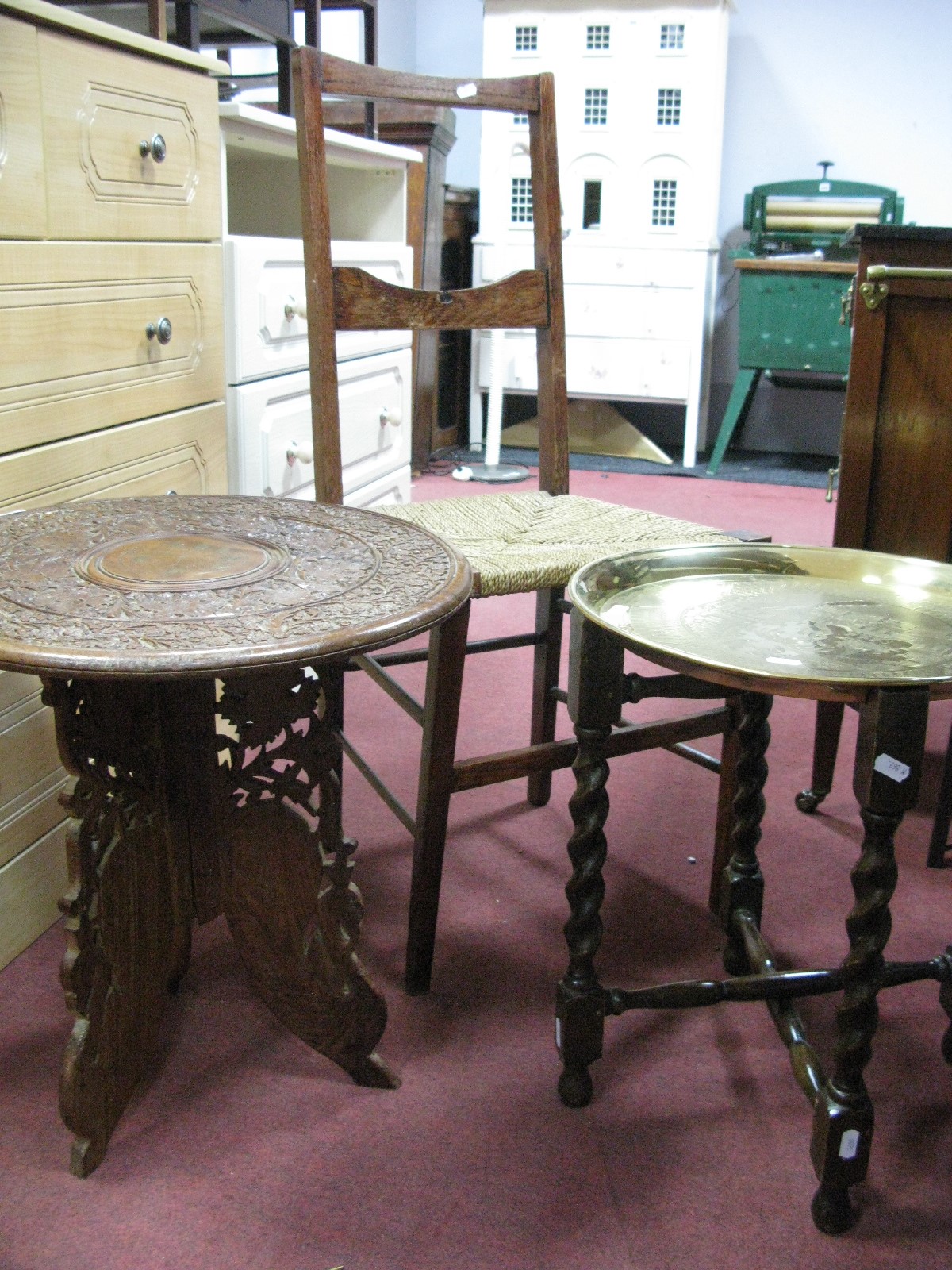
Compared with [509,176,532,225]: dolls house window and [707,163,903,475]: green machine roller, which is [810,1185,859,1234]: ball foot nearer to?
[707,163,903,475]: green machine roller

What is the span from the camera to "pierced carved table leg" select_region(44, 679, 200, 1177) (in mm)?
1033

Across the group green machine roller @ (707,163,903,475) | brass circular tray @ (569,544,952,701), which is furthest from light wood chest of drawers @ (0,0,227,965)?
green machine roller @ (707,163,903,475)

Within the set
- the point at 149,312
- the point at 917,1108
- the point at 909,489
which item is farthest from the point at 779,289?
the point at 917,1108

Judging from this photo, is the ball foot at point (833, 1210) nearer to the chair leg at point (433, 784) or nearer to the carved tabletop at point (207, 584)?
the chair leg at point (433, 784)

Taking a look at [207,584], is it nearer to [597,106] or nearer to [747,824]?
[747,824]

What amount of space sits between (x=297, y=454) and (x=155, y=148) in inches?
23.0

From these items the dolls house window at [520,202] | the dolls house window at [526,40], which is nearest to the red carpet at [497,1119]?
the dolls house window at [520,202]

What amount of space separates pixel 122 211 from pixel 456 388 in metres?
3.34

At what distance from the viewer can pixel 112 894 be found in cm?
109

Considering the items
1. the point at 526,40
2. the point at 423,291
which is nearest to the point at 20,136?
the point at 423,291

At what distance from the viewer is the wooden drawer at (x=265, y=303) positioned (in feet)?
5.63

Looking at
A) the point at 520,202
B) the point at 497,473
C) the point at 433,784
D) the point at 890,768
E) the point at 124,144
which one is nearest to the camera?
the point at 890,768

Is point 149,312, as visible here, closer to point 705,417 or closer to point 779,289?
point 779,289

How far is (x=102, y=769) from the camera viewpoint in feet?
3.45
